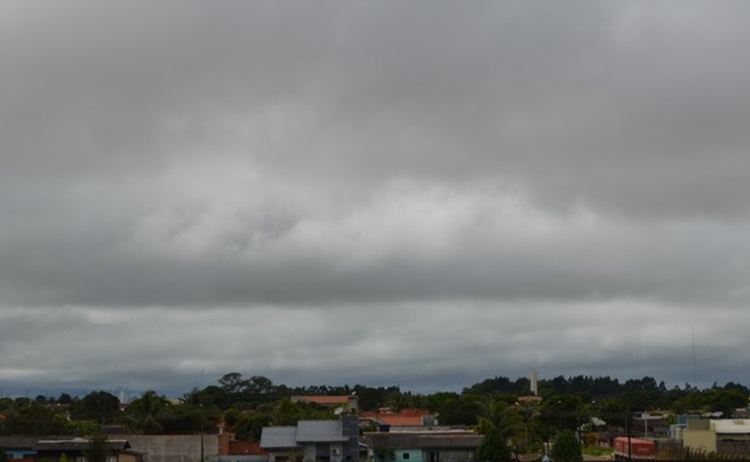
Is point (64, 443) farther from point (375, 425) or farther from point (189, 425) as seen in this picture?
point (375, 425)

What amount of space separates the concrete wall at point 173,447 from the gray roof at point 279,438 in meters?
4.14

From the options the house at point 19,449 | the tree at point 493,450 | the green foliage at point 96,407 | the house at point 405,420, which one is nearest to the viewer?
the house at point 19,449

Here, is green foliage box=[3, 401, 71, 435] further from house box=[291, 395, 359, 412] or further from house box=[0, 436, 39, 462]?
house box=[291, 395, 359, 412]

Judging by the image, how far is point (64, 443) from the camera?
66.1 meters

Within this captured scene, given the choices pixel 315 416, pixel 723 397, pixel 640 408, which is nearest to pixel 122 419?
pixel 315 416

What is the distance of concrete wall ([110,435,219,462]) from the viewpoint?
72.6 m

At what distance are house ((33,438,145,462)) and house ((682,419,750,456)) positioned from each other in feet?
116

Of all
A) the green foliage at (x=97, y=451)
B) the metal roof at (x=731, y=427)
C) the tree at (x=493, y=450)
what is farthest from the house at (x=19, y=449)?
the metal roof at (x=731, y=427)

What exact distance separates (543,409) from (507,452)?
3792cm

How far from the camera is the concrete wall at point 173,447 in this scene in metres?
72.6

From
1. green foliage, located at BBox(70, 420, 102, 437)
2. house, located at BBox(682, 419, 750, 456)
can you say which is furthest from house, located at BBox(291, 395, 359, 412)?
house, located at BBox(682, 419, 750, 456)

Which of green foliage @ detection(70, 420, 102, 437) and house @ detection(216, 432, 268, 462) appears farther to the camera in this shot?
green foliage @ detection(70, 420, 102, 437)

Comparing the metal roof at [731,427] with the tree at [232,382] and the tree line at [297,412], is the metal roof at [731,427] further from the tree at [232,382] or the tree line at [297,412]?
the tree at [232,382]

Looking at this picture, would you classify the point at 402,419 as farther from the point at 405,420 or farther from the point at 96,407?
the point at 96,407
